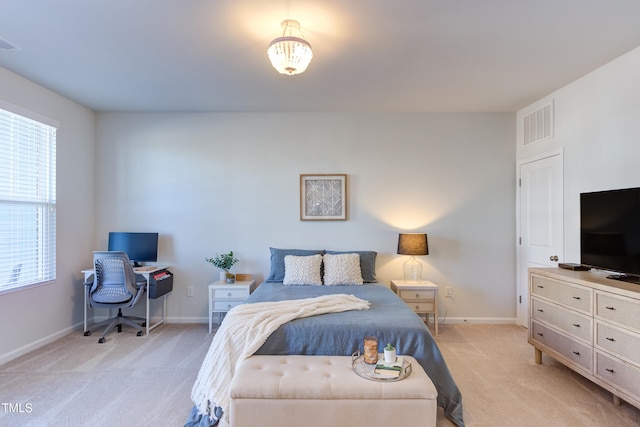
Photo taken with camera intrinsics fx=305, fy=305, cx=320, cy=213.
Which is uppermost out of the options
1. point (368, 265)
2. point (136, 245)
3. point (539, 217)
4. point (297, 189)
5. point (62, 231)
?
point (297, 189)

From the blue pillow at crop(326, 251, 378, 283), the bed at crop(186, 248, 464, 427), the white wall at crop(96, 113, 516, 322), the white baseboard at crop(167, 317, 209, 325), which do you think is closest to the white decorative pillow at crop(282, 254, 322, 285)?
the blue pillow at crop(326, 251, 378, 283)

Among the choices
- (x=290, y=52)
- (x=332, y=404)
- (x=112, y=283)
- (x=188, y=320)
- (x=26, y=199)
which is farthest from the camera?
(x=188, y=320)

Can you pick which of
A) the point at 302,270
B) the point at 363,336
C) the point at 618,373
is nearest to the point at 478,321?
the point at 618,373

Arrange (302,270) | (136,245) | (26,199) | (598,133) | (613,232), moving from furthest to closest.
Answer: (136,245) → (302,270) → (26,199) → (598,133) → (613,232)

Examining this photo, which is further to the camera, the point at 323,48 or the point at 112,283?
the point at 112,283

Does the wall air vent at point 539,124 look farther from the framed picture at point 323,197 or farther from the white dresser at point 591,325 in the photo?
the framed picture at point 323,197

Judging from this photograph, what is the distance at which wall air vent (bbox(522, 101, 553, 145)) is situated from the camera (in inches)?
133

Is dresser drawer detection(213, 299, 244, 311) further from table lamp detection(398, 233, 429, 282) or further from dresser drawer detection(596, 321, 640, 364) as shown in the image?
dresser drawer detection(596, 321, 640, 364)

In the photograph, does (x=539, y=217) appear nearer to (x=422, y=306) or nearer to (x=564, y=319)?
(x=564, y=319)

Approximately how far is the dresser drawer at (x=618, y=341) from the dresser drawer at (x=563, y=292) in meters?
0.15

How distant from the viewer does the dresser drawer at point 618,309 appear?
1.97 metres

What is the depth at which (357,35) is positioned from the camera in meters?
2.30

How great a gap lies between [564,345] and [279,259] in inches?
112

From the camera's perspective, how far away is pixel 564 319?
8.28 ft
